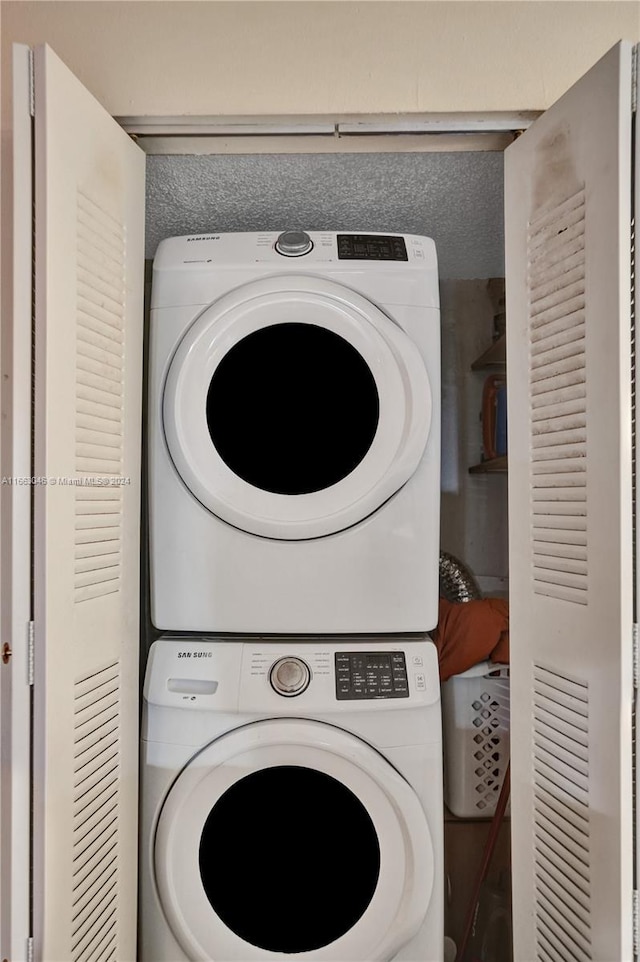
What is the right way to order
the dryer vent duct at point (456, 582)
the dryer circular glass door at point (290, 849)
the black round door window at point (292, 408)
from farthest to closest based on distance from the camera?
the dryer vent duct at point (456, 582) → the black round door window at point (292, 408) → the dryer circular glass door at point (290, 849)

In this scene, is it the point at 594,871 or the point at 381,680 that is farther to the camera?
the point at 381,680

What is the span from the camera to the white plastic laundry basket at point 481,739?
1856 mm

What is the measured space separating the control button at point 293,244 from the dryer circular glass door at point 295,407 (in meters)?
0.08

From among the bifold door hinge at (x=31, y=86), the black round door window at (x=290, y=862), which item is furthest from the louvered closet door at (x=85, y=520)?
the black round door window at (x=290, y=862)

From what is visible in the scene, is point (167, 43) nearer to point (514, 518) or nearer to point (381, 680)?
point (514, 518)

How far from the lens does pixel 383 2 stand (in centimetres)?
150

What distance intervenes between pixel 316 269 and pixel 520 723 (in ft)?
3.74

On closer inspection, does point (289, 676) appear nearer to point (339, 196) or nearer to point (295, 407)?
point (295, 407)

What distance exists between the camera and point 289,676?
5.13 feet

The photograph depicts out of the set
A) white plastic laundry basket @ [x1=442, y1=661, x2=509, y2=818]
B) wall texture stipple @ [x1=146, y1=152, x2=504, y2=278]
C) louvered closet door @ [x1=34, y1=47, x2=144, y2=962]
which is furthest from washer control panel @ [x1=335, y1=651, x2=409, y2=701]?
wall texture stipple @ [x1=146, y1=152, x2=504, y2=278]

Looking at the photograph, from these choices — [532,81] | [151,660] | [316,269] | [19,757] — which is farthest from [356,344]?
[19,757]

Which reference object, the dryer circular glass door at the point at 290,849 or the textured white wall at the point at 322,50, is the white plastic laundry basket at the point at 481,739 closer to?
the dryer circular glass door at the point at 290,849

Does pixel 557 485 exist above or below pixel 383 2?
below

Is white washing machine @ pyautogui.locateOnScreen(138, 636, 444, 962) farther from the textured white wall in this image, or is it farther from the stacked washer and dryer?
the textured white wall
